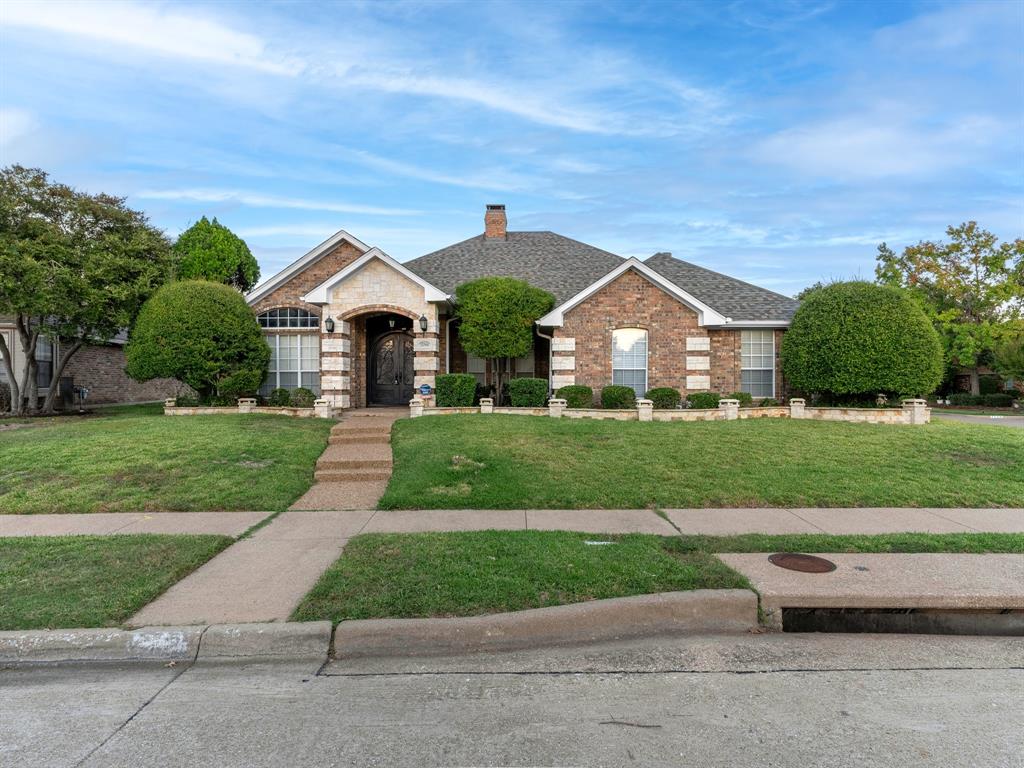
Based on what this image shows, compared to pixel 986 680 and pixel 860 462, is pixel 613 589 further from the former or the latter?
pixel 860 462

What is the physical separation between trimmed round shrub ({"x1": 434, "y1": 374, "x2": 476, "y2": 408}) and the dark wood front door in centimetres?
301

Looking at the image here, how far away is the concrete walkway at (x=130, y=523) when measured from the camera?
7.00 meters

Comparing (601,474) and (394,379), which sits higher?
(394,379)

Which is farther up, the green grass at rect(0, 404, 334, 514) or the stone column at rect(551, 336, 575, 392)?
the stone column at rect(551, 336, 575, 392)

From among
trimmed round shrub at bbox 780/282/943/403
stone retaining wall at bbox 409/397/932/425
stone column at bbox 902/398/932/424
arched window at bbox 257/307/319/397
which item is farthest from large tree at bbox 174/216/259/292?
stone column at bbox 902/398/932/424

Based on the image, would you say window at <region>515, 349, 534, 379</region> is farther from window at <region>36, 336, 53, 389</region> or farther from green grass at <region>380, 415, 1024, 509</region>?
window at <region>36, 336, 53, 389</region>

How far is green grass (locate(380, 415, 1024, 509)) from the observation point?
27.6 ft

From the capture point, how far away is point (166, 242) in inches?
795

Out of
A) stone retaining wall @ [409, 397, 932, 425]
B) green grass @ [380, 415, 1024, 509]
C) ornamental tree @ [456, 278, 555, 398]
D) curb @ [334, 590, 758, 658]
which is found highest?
ornamental tree @ [456, 278, 555, 398]

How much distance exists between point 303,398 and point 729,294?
13798 mm

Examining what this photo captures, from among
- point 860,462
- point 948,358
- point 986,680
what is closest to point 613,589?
point 986,680

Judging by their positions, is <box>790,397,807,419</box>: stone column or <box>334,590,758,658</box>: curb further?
<box>790,397,807,419</box>: stone column

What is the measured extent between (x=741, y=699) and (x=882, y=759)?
2.58 ft

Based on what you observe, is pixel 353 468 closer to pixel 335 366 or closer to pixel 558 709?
pixel 335 366
